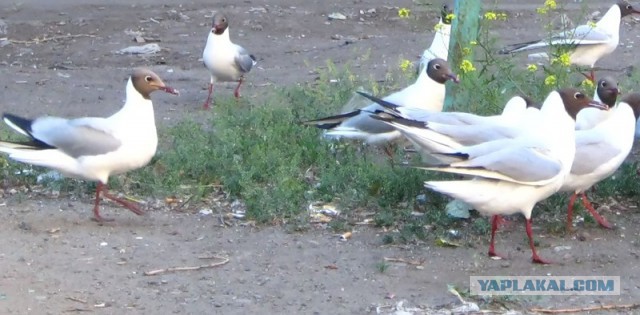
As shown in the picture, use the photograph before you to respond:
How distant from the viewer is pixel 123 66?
12680mm

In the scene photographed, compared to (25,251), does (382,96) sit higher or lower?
higher

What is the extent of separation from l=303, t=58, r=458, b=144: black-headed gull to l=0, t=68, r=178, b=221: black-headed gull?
57.4 inches

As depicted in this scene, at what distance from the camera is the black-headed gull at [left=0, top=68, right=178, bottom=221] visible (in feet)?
23.2

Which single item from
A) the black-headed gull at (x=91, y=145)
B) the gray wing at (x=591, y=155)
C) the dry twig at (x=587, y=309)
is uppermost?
the gray wing at (x=591, y=155)

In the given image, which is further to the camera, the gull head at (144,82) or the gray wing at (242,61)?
the gray wing at (242,61)

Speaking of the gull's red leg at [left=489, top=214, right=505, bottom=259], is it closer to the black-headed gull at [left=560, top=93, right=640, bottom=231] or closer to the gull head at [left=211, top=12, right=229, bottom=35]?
the black-headed gull at [left=560, top=93, right=640, bottom=231]

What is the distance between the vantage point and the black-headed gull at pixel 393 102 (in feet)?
26.7

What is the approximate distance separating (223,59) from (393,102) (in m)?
3.17

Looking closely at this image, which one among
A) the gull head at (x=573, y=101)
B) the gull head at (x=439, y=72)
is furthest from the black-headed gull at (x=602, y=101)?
the gull head at (x=439, y=72)

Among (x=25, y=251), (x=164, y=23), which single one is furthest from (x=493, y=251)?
(x=164, y=23)

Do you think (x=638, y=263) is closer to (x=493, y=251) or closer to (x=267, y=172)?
(x=493, y=251)

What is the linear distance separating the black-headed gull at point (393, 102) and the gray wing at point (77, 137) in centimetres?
166

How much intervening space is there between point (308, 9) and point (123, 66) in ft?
11.4

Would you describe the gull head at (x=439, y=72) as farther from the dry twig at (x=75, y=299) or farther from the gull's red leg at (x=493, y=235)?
the dry twig at (x=75, y=299)
